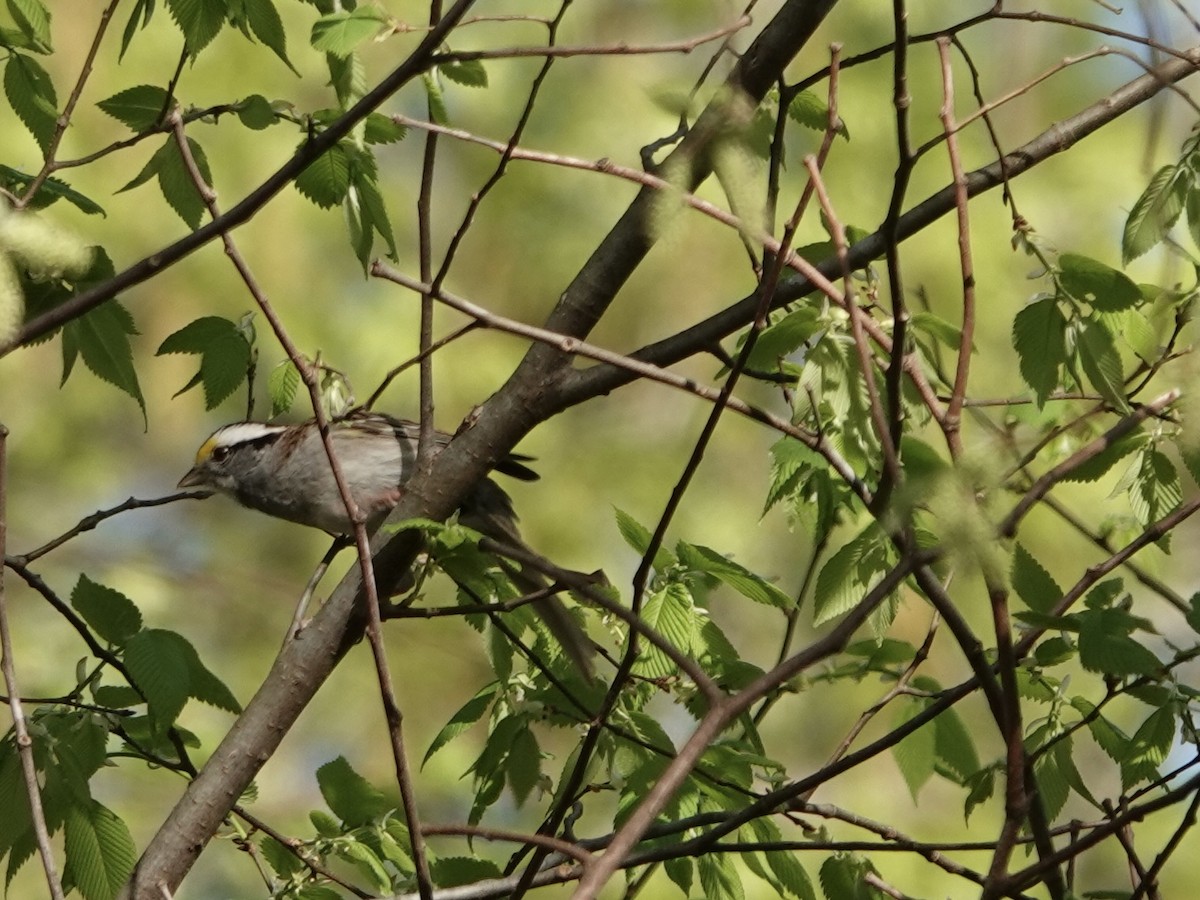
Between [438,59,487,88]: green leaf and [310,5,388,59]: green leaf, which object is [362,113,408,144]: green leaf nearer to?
[438,59,487,88]: green leaf

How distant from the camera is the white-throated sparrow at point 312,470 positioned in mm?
5115

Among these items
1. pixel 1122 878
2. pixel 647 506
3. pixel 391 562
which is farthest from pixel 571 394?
pixel 1122 878

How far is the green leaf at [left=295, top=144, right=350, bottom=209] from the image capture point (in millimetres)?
2801

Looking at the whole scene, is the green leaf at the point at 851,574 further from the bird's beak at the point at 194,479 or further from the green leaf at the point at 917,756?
the bird's beak at the point at 194,479

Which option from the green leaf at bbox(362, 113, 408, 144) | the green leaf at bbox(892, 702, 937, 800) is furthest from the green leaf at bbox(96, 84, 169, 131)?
the green leaf at bbox(892, 702, 937, 800)

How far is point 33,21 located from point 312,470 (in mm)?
2916

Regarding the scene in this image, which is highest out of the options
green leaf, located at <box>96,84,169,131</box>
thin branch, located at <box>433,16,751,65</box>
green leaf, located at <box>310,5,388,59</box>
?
green leaf, located at <box>96,84,169,131</box>

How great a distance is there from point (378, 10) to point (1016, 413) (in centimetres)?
160

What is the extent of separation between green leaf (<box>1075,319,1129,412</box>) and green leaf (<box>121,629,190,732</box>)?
1576 millimetres

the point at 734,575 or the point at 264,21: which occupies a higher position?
the point at 264,21

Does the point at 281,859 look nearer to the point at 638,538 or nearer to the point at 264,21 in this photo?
the point at 638,538

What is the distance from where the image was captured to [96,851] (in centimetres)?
263

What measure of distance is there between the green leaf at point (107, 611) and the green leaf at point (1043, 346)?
1.60 m

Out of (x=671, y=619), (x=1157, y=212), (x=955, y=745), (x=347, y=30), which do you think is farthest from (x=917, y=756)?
(x=347, y=30)
